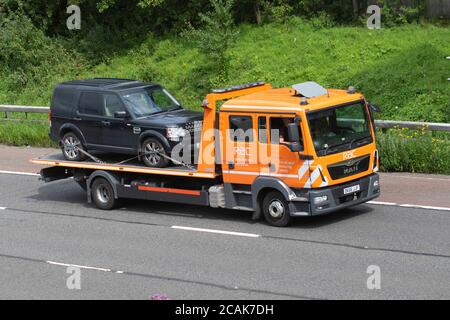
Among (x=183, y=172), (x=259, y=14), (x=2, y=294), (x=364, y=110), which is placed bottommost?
(x=2, y=294)

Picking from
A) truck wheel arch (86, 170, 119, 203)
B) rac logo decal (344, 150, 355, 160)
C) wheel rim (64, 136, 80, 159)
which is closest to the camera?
rac logo decal (344, 150, 355, 160)

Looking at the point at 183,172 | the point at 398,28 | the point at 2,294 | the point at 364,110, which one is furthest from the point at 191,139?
the point at 398,28

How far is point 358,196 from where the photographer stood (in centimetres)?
1614

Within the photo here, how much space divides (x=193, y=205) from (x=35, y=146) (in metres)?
9.15

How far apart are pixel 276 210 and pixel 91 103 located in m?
4.68

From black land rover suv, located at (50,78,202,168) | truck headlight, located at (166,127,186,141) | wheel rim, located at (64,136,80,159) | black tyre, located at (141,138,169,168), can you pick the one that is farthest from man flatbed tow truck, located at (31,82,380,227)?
wheel rim, located at (64,136,80,159)

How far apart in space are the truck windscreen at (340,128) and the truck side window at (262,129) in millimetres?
801

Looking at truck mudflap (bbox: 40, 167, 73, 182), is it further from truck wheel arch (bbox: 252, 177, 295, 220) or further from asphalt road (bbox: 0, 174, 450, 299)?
truck wheel arch (bbox: 252, 177, 295, 220)

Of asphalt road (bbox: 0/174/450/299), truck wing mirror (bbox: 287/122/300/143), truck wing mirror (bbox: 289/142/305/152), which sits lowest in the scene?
asphalt road (bbox: 0/174/450/299)

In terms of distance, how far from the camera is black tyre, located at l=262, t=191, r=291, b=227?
1582cm

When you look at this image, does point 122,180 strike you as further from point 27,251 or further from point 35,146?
point 35,146

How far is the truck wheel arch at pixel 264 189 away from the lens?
1553cm
